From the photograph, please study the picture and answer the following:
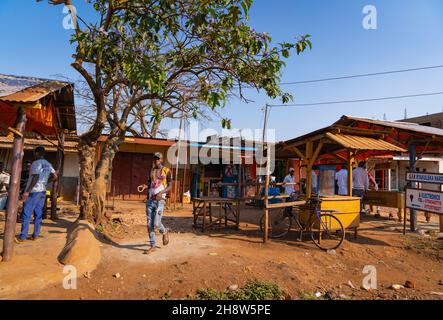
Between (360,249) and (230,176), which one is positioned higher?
(230,176)

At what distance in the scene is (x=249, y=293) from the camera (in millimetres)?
3973

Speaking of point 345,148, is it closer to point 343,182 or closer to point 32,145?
point 343,182

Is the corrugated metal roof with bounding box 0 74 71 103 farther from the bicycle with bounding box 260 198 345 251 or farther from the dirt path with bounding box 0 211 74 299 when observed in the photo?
the bicycle with bounding box 260 198 345 251

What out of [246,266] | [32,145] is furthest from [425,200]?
[32,145]

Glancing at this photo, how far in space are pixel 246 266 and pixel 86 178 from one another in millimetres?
4705

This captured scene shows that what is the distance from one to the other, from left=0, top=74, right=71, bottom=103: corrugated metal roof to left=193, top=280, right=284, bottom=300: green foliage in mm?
3924

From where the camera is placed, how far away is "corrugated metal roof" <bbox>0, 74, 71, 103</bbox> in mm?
4541

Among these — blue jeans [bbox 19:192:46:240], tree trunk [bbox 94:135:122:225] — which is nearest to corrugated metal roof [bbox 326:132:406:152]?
tree trunk [bbox 94:135:122:225]

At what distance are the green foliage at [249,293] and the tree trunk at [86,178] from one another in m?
4.45

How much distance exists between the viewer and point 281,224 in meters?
8.70

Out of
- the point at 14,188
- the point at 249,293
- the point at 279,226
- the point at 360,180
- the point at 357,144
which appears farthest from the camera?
the point at 360,180
